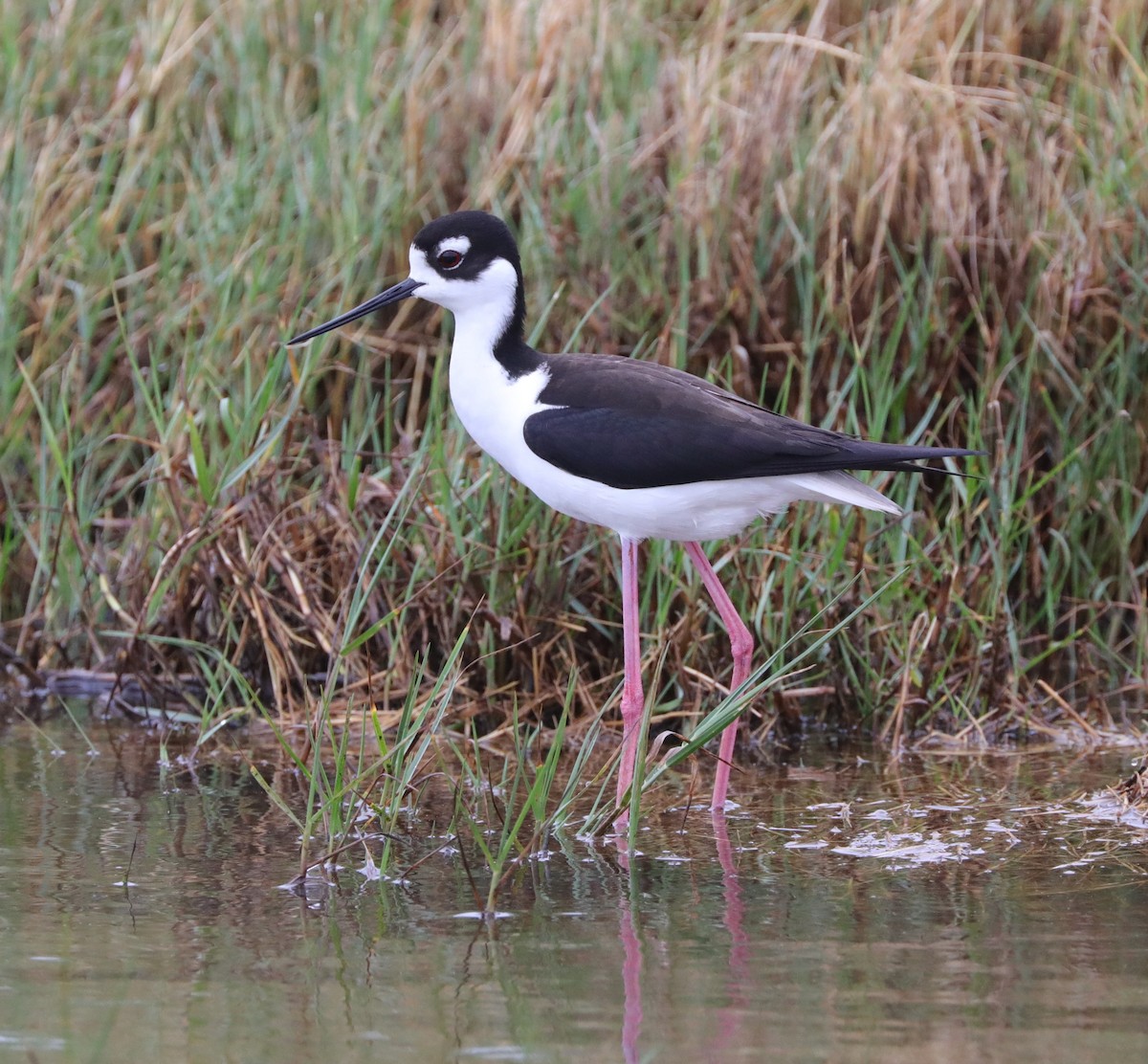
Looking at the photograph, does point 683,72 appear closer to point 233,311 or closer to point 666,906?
point 233,311

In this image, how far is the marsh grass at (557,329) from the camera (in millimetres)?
4480

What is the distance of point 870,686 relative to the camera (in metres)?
A: 4.41

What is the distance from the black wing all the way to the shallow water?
28.1 inches

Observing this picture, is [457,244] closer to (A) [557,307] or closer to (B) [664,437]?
(B) [664,437]

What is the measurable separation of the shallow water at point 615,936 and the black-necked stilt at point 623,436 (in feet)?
1.35

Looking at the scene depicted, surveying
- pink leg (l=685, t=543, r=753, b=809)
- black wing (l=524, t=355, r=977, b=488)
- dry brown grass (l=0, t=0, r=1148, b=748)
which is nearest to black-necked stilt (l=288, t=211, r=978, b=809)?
black wing (l=524, t=355, r=977, b=488)

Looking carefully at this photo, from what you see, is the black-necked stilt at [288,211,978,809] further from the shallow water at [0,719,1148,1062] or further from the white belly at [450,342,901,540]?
the shallow water at [0,719,1148,1062]

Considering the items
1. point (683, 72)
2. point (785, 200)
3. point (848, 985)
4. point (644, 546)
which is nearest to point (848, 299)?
point (785, 200)

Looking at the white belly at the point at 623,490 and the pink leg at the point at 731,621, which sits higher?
the white belly at the point at 623,490

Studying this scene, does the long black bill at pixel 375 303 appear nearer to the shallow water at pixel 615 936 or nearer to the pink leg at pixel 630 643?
the pink leg at pixel 630 643

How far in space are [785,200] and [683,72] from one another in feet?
2.81

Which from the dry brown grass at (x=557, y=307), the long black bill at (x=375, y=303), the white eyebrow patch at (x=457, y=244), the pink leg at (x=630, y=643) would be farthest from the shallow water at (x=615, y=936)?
the white eyebrow patch at (x=457, y=244)

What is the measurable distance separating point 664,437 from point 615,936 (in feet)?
3.95

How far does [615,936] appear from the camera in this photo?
293 cm
